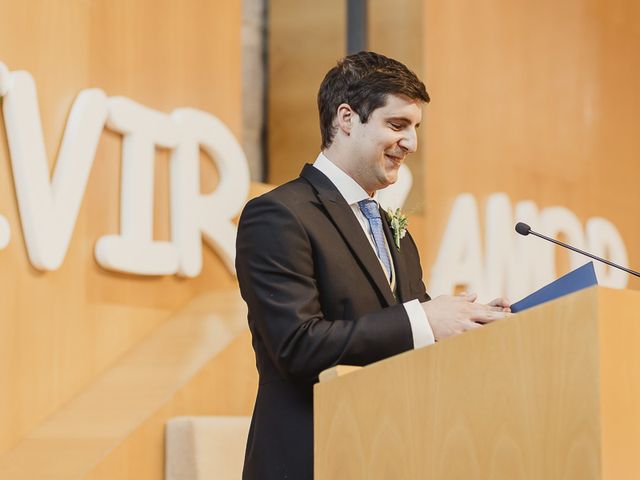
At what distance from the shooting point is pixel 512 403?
157cm

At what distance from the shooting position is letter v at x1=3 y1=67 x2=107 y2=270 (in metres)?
3.58

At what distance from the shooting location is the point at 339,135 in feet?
8.04

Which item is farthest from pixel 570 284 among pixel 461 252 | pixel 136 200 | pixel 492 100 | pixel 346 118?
pixel 492 100

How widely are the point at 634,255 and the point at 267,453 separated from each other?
549cm

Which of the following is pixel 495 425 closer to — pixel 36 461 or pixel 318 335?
pixel 318 335

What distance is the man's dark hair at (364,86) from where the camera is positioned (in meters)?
2.42

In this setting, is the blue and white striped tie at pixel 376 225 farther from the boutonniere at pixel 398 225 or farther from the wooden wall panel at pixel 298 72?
the wooden wall panel at pixel 298 72

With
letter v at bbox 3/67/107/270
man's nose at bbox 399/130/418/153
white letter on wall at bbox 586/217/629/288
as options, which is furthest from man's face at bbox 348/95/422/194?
white letter on wall at bbox 586/217/629/288

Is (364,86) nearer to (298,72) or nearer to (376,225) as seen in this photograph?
(376,225)

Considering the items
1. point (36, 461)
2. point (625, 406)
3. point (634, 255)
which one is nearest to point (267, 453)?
point (625, 406)

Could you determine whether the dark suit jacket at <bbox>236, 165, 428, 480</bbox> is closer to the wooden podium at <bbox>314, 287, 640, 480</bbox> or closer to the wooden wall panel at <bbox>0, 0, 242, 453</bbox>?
the wooden podium at <bbox>314, 287, 640, 480</bbox>

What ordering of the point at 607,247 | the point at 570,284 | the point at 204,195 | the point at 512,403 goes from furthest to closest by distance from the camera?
the point at 607,247 < the point at 204,195 < the point at 570,284 < the point at 512,403

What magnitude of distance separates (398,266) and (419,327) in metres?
0.34

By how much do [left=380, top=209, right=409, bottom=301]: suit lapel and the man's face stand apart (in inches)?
3.8
